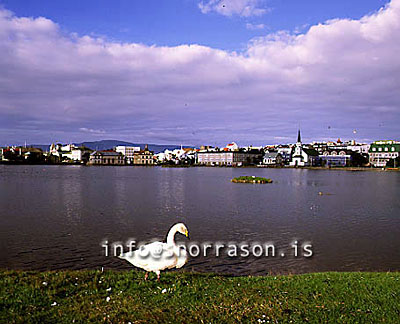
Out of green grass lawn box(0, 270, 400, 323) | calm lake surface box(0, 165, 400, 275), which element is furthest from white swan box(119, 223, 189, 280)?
calm lake surface box(0, 165, 400, 275)

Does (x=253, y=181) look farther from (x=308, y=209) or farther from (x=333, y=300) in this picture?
(x=333, y=300)

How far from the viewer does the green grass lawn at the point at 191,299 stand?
746 centimetres

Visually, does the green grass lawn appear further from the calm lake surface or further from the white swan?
the calm lake surface

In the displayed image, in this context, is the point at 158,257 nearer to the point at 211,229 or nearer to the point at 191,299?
the point at 191,299

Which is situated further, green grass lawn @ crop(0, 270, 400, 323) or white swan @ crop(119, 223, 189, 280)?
white swan @ crop(119, 223, 189, 280)

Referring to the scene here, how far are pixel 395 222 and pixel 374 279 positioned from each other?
70.5ft

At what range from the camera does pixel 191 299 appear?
847cm

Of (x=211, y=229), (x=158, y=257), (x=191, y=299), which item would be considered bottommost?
(x=211, y=229)

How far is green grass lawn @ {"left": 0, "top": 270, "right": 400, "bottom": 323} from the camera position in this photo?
294 inches

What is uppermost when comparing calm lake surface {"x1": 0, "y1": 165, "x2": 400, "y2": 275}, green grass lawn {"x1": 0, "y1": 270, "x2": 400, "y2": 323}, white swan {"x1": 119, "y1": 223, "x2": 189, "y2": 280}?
white swan {"x1": 119, "y1": 223, "x2": 189, "y2": 280}

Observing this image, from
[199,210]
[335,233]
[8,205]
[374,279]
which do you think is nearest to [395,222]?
[335,233]

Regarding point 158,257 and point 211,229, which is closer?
point 158,257

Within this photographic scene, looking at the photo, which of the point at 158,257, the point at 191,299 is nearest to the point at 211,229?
the point at 158,257

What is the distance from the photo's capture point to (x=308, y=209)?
36.8 meters
